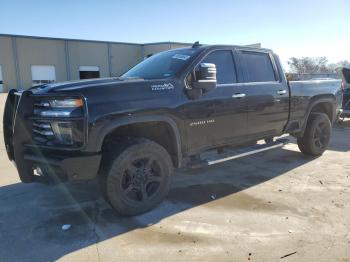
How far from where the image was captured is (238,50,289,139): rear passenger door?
18.1ft

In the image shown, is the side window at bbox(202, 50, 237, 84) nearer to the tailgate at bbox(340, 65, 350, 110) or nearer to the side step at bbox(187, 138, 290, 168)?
the side step at bbox(187, 138, 290, 168)

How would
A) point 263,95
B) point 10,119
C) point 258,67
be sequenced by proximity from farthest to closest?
point 258,67 < point 263,95 < point 10,119

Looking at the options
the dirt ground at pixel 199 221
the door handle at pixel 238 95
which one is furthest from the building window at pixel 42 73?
the door handle at pixel 238 95

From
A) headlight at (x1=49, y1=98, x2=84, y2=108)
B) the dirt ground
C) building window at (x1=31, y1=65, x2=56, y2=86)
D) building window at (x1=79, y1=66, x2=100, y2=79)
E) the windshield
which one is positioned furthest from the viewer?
building window at (x1=79, y1=66, x2=100, y2=79)

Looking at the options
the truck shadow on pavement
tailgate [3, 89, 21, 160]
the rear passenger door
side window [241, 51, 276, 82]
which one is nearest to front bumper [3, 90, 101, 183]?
tailgate [3, 89, 21, 160]

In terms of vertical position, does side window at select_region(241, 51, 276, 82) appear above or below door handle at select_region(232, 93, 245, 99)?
above

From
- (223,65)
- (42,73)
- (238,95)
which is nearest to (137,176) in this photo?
(238,95)

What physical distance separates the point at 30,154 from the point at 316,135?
5241mm

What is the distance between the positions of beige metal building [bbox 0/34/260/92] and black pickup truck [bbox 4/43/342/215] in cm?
3489

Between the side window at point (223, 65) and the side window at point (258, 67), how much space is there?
32cm

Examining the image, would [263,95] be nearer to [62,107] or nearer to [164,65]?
[164,65]

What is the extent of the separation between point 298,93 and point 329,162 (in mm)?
1427

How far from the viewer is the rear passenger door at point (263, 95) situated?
18.1 ft

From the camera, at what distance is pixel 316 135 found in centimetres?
711
